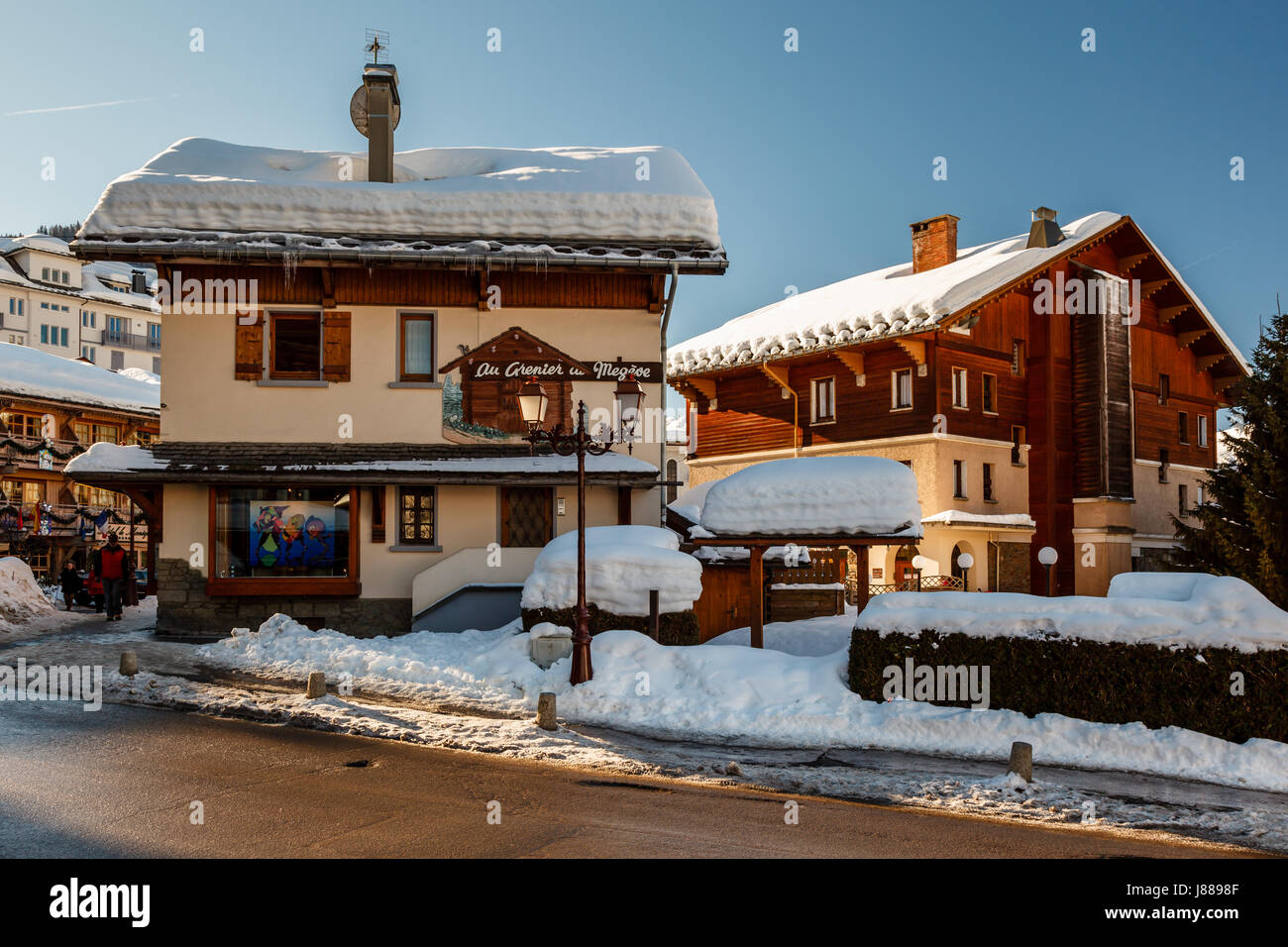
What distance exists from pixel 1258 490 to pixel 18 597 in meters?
25.6

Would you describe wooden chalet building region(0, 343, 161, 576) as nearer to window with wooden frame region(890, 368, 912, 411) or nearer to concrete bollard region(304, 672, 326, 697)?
window with wooden frame region(890, 368, 912, 411)

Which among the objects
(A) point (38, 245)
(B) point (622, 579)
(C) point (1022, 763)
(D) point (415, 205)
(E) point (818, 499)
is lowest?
(C) point (1022, 763)

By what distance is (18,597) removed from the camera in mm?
22703

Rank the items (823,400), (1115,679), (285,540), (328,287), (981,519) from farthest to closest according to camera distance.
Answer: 1. (823,400)
2. (981,519)
3. (328,287)
4. (285,540)
5. (1115,679)

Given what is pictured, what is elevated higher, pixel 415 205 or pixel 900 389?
pixel 415 205

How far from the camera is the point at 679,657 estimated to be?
45.2ft

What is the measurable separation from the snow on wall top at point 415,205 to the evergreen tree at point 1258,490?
10.6 m

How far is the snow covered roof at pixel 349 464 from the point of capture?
18.8m

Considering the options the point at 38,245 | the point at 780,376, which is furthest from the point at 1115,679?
the point at 38,245

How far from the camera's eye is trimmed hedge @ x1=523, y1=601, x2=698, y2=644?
15.0 metres

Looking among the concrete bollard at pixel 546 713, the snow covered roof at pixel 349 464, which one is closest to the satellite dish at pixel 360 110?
the snow covered roof at pixel 349 464

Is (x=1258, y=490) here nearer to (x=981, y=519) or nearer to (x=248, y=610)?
(x=981, y=519)

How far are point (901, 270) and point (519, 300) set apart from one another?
20.6 meters

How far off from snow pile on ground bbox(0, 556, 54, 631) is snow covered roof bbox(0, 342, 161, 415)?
1744 centimetres
